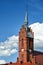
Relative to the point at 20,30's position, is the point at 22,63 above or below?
below

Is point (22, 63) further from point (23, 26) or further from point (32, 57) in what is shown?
point (23, 26)

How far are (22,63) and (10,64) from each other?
389 centimetres

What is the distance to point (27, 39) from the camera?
119 meters

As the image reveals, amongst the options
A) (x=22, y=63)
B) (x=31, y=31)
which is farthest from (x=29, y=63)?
(x=31, y=31)

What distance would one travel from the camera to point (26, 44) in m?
119

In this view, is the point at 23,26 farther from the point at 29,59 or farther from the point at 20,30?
the point at 29,59

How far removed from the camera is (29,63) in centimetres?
11419

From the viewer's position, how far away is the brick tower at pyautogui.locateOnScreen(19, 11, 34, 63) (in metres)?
119

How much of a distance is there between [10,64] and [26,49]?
20.2 feet

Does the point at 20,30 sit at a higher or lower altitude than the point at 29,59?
higher

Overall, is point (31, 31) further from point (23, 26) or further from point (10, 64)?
point (10, 64)

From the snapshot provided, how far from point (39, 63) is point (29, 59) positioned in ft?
17.6

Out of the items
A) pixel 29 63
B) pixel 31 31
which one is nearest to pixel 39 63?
pixel 29 63

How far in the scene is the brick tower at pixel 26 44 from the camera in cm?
11875
